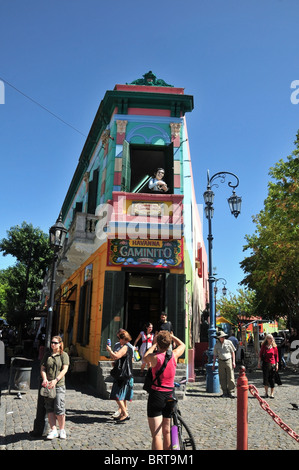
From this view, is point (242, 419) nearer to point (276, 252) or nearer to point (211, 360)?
point (211, 360)

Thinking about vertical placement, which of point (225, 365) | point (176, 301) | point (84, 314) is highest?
point (176, 301)

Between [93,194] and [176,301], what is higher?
[93,194]

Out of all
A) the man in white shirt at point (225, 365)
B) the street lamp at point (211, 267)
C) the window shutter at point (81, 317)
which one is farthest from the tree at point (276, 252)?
the window shutter at point (81, 317)

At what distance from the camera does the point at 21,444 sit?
5.11 meters

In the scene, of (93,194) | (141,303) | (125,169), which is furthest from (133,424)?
(93,194)

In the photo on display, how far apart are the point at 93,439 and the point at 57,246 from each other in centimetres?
352

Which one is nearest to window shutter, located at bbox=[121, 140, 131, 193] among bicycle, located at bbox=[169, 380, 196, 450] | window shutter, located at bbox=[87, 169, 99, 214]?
window shutter, located at bbox=[87, 169, 99, 214]

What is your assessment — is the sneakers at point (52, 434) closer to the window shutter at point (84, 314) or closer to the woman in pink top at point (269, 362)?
the woman in pink top at point (269, 362)

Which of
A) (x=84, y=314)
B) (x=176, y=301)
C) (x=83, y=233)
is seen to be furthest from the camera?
(x=84, y=314)

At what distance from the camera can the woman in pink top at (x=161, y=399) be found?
392 cm

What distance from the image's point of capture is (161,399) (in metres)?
3.99

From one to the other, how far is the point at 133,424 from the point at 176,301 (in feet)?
14.5

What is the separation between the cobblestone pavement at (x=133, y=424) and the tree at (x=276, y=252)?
9146 mm
